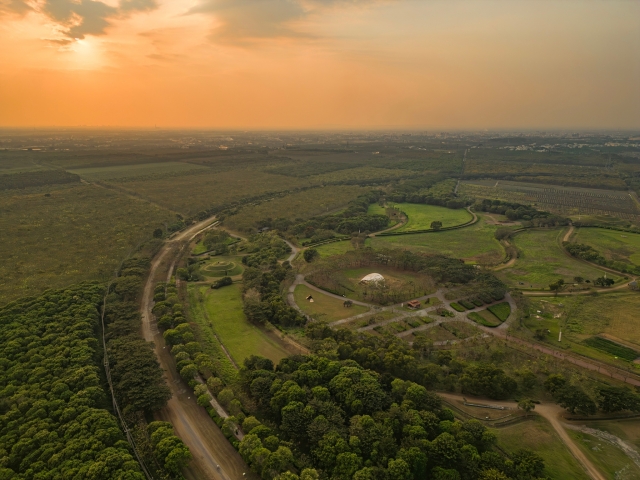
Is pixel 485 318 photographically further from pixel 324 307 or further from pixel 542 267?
pixel 542 267

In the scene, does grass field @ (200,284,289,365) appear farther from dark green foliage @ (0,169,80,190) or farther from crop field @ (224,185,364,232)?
dark green foliage @ (0,169,80,190)

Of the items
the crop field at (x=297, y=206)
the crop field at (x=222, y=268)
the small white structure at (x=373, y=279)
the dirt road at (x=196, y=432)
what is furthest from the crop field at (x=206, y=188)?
the dirt road at (x=196, y=432)

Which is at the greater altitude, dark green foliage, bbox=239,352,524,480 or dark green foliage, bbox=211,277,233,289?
dark green foliage, bbox=239,352,524,480

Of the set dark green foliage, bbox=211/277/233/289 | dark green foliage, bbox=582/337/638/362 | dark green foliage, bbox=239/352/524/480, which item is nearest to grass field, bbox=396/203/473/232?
dark green foliage, bbox=211/277/233/289

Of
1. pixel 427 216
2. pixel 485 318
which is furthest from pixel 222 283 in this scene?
pixel 427 216

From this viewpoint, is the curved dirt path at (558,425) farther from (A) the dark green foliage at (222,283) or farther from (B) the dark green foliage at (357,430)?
(A) the dark green foliage at (222,283)

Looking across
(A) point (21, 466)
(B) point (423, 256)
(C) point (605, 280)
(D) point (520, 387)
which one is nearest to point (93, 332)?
(A) point (21, 466)

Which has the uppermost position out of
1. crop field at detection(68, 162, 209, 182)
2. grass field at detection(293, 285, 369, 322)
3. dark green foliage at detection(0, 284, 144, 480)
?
crop field at detection(68, 162, 209, 182)
